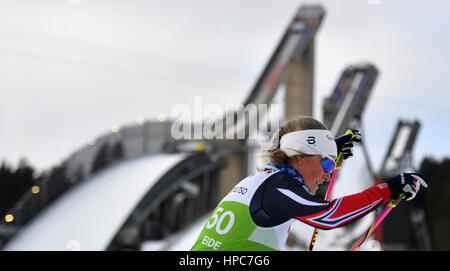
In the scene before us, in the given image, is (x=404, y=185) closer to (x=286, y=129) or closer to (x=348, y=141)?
(x=348, y=141)

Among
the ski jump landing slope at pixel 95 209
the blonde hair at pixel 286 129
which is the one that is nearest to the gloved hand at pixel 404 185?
the blonde hair at pixel 286 129

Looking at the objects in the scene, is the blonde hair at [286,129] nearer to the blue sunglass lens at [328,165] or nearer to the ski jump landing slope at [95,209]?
the blue sunglass lens at [328,165]

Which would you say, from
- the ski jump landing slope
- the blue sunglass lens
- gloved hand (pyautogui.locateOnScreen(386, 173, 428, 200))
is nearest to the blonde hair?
the blue sunglass lens

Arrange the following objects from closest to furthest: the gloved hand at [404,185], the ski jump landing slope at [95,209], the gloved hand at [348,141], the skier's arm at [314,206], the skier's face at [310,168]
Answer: the skier's arm at [314,206]
the gloved hand at [404,185]
the skier's face at [310,168]
the gloved hand at [348,141]
the ski jump landing slope at [95,209]

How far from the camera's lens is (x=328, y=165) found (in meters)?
2.55

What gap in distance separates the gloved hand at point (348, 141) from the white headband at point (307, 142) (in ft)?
0.93

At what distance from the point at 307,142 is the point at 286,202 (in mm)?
385

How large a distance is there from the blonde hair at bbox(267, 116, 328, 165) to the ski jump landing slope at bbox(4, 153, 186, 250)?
13.9m

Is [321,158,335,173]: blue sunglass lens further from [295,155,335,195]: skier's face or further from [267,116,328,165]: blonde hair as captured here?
[267,116,328,165]: blonde hair

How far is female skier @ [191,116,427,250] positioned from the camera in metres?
2.26

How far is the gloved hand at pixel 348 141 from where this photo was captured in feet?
9.22

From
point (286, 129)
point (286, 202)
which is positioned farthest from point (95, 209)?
point (286, 202)
